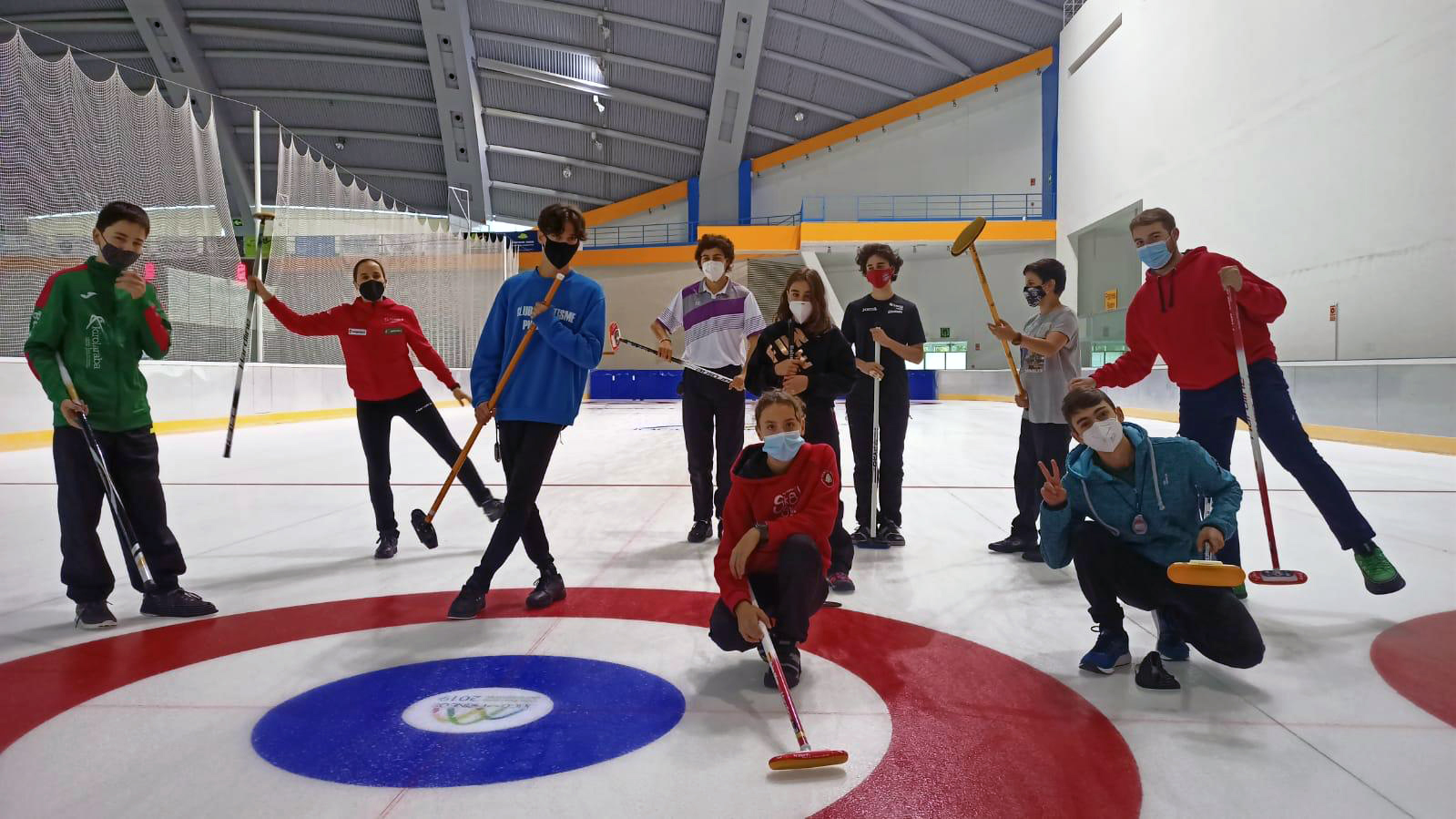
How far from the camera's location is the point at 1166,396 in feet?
46.2

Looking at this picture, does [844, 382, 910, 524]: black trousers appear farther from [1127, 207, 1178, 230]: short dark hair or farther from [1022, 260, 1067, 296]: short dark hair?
[1127, 207, 1178, 230]: short dark hair

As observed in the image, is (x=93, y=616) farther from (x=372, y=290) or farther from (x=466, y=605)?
(x=372, y=290)

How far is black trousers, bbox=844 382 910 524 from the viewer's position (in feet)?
13.5

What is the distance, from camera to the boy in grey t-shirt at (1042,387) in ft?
12.9

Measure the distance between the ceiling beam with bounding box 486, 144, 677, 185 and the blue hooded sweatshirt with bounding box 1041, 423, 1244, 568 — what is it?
27970 millimetres

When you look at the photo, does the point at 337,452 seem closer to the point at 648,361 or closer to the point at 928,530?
the point at 928,530

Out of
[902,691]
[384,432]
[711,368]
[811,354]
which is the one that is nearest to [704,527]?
[711,368]

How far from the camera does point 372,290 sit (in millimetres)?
4121

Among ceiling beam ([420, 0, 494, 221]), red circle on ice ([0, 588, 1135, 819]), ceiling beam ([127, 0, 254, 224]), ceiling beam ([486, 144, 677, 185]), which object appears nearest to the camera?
red circle on ice ([0, 588, 1135, 819])

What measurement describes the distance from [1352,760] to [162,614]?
12.0 feet

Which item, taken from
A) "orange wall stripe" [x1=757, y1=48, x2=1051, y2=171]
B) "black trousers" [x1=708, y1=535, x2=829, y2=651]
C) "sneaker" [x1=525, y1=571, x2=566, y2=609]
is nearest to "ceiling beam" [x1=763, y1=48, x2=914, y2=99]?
"orange wall stripe" [x1=757, y1=48, x2=1051, y2=171]

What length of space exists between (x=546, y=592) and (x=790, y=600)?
47.5 inches

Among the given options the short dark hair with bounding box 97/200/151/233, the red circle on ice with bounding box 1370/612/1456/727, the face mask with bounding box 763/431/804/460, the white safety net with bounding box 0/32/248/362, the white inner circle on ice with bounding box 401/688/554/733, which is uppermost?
the white safety net with bounding box 0/32/248/362

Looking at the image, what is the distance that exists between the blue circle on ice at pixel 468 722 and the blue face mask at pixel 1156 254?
2.53m
